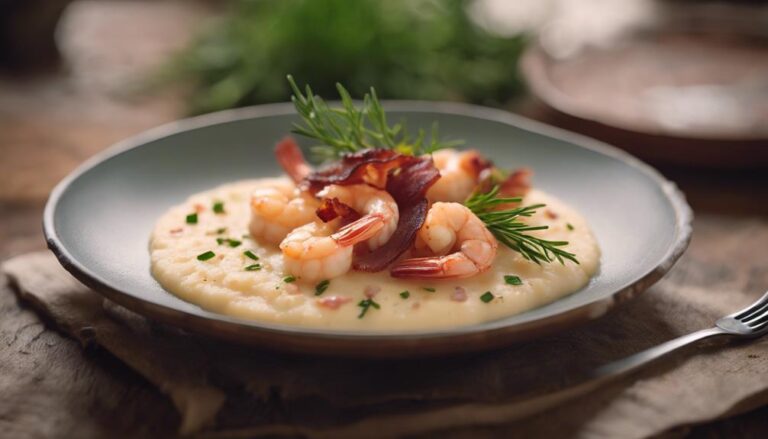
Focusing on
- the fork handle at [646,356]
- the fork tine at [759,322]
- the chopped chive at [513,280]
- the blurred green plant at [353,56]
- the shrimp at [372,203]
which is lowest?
the blurred green plant at [353,56]

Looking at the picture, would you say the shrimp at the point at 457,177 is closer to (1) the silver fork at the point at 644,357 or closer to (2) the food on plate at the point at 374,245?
(2) the food on plate at the point at 374,245

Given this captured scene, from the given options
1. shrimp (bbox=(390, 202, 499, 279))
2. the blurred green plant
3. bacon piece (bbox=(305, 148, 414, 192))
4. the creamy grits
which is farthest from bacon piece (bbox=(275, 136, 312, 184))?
the blurred green plant

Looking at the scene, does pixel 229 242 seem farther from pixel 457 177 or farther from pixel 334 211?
pixel 457 177

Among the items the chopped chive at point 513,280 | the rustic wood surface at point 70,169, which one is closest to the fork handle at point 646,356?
the rustic wood surface at point 70,169

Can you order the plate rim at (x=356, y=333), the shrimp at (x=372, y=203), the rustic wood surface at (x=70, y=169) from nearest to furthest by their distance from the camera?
the plate rim at (x=356, y=333) < the rustic wood surface at (x=70, y=169) < the shrimp at (x=372, y=203)

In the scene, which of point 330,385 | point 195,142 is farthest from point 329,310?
point 195,142

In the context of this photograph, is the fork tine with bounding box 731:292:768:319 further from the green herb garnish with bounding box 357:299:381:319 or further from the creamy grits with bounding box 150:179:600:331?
the green herb garnish with bounding box 357:299:381:319

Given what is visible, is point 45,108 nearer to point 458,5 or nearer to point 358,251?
point 458,5

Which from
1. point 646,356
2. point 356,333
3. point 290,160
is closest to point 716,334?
point 646,356
